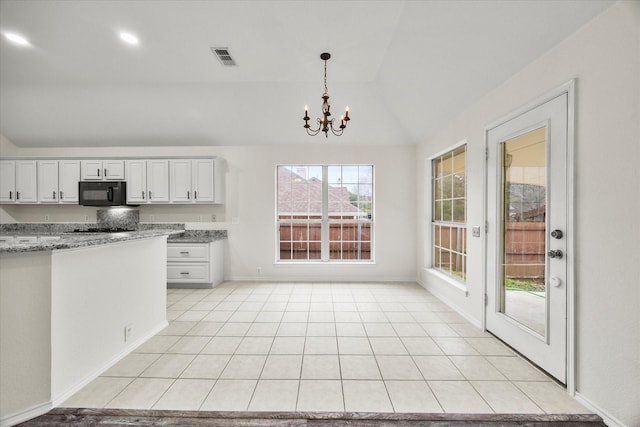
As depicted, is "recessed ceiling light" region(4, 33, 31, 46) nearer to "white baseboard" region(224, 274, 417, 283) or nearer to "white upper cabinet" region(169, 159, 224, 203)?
"white upper cabinet" region(169, 159, 224, 203)

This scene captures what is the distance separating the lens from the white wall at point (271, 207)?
16.8 feet

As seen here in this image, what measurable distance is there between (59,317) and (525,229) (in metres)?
3.63

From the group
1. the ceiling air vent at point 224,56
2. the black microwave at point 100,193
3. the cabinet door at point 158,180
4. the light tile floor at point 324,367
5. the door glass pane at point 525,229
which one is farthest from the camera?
the cabinet door at point 158,180

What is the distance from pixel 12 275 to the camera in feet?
5.64

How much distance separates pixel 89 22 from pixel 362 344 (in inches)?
173

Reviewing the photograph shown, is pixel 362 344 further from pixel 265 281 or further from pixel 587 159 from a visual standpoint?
pixel 265 281

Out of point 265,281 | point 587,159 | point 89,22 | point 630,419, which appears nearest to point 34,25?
point 89,22

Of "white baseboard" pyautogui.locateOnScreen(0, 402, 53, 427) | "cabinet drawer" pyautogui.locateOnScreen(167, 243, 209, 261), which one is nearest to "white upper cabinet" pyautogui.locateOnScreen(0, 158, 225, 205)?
"cabinet drawer" pyautogui.locateOnScreen(167, 243, 209, 261)

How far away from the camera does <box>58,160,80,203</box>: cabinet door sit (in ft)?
16.0

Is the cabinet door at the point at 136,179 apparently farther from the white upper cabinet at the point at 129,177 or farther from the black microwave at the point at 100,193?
the black microwave at the point at 100,193

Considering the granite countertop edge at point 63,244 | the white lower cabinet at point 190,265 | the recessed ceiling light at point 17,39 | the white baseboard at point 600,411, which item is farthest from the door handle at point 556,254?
the recessed ceiling light at point 17,39

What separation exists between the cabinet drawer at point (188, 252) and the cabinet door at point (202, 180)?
0.81 metres

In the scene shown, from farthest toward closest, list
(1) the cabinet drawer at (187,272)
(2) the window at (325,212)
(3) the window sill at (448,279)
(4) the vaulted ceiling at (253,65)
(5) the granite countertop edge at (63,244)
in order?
(2) the window at (325,212) → (1) the cabinet drawer at (187,272) → (3) the window sill at (448,279) → (4) the vaulted ceiling at (253,65) → (5) the granite countertop edge at (63,244)

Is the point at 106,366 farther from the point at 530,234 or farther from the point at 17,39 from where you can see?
the point at 17,39
